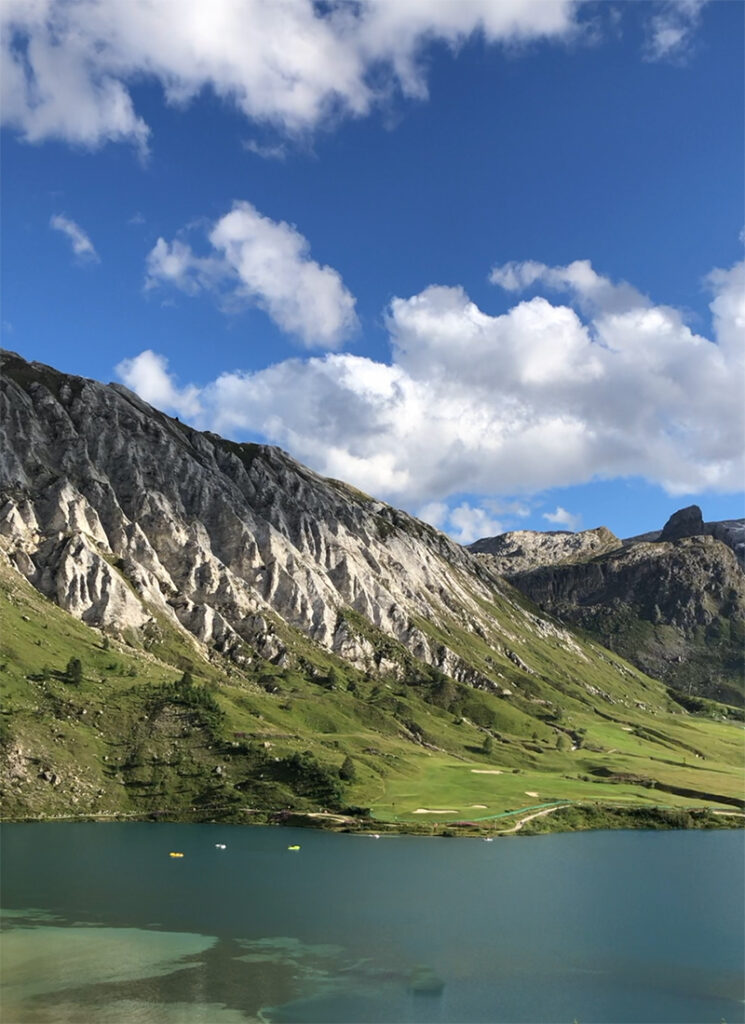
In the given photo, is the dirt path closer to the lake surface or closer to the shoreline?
the shoreline

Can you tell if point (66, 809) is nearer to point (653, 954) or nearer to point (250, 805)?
point (250, 805)

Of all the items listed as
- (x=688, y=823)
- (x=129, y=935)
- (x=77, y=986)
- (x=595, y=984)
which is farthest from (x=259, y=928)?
(x=688, y=823)

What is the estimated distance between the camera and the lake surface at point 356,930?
7012 cm

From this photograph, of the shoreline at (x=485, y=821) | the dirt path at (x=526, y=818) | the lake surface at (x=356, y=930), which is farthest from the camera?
the dirt path at (x=526, y=818)

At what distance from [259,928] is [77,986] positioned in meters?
24.7

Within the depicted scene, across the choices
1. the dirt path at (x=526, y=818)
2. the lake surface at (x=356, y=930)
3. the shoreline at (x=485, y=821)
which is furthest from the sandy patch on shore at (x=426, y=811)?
the lake surface at (x=356, y=930)

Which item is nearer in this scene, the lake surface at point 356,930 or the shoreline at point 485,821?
the lake surface at point 356,930

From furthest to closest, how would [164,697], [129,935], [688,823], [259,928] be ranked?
1. [164,697]
2. [688,823]
3. [259,928]
4. [129,935]

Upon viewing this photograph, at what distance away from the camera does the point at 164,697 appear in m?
187

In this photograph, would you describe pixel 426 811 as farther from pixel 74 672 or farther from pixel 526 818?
pixel 74 672

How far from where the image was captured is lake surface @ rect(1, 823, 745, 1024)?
7012 cm

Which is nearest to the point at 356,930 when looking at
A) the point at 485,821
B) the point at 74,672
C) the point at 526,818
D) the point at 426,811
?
the point at 485,821

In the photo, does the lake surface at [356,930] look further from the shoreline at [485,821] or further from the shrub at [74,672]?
the shrub at [74,672]

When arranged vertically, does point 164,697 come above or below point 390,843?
above
